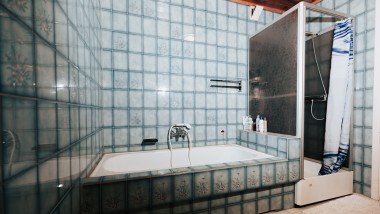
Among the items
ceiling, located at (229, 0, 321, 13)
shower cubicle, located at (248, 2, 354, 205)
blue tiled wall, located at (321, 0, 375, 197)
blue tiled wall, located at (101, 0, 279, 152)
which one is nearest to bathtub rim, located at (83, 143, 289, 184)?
shower cubicle, located at (248, 2, 354, 205)

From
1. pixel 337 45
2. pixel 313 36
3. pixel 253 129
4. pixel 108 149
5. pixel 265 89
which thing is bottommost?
pixel 108 149

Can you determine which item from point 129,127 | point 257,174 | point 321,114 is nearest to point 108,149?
point 129,127

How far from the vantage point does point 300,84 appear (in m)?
1.67

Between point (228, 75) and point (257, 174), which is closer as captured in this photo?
point (257, 174)

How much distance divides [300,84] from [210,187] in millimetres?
1223

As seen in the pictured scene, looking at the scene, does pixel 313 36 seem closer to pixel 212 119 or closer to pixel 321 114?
pixel 321 114

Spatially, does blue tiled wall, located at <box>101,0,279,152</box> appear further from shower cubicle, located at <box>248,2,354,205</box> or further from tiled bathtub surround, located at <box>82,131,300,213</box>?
tiled bathtub surround, located at <box>82,131,300,213</box>

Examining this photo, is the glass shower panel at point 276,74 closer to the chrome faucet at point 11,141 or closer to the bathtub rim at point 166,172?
the bathtub rim at point 166,172

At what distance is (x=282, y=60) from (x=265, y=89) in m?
0.39

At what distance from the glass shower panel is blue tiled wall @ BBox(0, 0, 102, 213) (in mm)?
1783

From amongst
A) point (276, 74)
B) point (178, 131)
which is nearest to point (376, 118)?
point (276, 74)

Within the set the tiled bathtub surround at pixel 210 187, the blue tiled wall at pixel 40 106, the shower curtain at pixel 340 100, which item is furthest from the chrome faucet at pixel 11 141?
the shower curtain at pixel 340 100

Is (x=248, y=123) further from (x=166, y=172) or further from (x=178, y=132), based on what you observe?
(x=166, y=172)

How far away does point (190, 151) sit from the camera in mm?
2105
